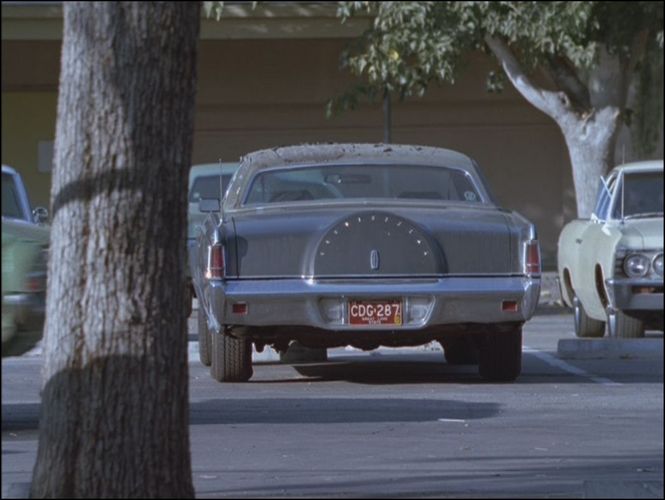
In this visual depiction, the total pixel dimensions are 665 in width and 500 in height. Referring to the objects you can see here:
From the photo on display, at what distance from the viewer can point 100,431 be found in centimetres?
558

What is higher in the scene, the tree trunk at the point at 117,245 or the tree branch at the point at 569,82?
the tree branch at the point at 569,82

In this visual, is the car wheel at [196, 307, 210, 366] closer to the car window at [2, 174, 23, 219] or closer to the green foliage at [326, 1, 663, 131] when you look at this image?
the car window at [2, 174, 23, 219]

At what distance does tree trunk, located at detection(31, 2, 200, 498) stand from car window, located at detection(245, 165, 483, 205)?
571 centimetres

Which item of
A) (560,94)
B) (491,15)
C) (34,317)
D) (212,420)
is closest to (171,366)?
(34,317)

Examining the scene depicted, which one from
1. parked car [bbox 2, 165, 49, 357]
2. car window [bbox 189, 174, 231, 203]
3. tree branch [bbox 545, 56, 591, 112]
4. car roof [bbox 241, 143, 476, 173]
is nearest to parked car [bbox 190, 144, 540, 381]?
car roof [bbox 241, 143, 476, 173]

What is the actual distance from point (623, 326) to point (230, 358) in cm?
268


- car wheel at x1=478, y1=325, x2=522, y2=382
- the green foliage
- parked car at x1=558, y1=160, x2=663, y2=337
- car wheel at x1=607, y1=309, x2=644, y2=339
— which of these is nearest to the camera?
car wheel at x1=607, y1=309, x2=644, y2=339

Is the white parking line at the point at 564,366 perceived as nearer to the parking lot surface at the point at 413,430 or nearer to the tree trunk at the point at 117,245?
the parking lot surface at the point at 413,430

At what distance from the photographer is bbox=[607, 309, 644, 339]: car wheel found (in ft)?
29.1

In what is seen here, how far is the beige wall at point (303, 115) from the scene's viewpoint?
2566 centimetres

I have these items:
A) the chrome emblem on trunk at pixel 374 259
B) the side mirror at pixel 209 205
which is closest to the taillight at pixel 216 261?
the chrome emblem on trunk at pixel 374 259

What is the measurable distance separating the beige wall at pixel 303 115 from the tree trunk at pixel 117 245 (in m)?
20.0

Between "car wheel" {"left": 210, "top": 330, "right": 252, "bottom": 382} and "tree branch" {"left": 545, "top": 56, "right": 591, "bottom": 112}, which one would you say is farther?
"tree branch" {"left": 545, "top": 56, "right": 591, "bottom": 112}

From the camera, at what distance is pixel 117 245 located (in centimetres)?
558
